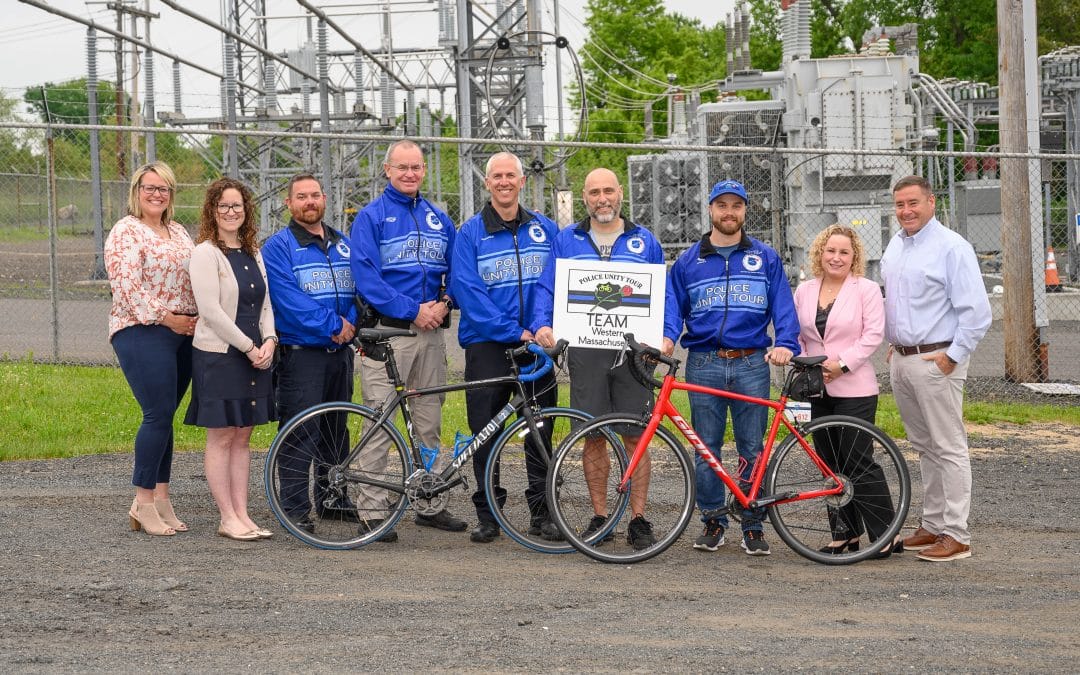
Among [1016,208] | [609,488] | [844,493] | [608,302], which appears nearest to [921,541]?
[844,493]

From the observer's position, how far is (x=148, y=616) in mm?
5746

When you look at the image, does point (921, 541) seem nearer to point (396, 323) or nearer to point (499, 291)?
point (499, 291)

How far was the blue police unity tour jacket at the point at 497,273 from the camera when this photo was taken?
727 cm

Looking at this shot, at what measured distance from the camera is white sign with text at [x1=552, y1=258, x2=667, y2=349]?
7.05 m

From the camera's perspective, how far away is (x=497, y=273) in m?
7.35

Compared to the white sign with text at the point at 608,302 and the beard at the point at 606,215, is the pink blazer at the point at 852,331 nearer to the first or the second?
the white sign with text at the point at 608,302

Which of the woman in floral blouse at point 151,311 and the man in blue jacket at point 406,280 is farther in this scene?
the man in blue jacket at point 406,280

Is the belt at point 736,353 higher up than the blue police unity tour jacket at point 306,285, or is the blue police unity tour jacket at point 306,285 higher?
the blue police unity tour jacket at point 306,285

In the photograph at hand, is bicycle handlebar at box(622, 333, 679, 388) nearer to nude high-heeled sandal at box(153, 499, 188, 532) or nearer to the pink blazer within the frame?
the pink blazer

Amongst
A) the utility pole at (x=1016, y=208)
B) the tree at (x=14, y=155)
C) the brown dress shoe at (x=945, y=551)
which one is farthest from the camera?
the tree at (x=14, y=155)

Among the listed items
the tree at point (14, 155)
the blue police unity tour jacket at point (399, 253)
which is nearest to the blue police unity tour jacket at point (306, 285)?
the blue police unity tour jacket at point (399, 253)

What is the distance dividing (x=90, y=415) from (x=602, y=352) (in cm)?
614

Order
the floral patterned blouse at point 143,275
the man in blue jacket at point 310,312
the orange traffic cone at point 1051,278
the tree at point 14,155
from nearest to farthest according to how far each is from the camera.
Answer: the floral patterned blouse at point 143,275, the man in blue jacket at point 310,312, the orange traffic cone at point 1051,278, the tree at point 14,155

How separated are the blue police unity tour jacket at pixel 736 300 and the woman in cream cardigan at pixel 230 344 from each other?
2.37 meters
